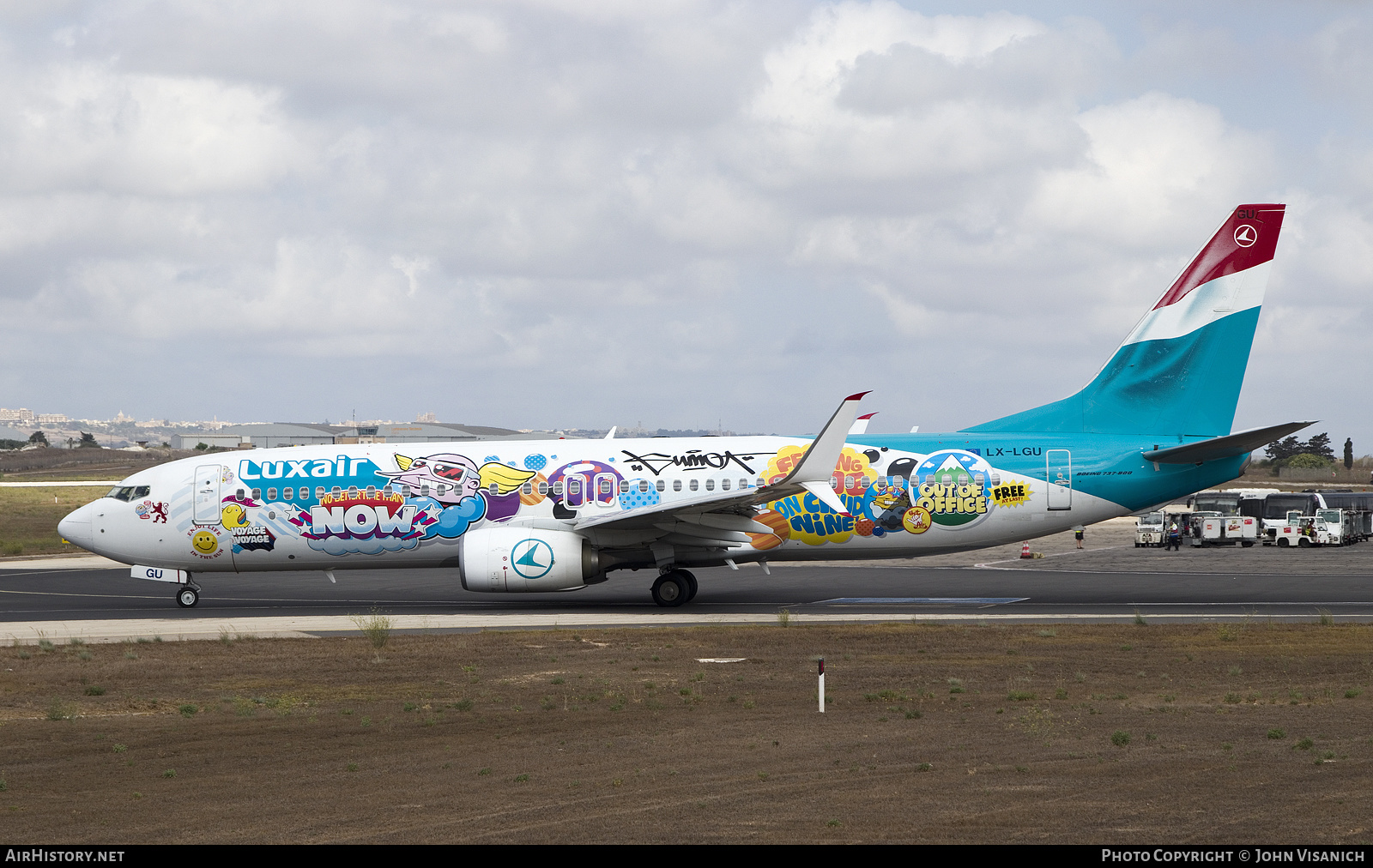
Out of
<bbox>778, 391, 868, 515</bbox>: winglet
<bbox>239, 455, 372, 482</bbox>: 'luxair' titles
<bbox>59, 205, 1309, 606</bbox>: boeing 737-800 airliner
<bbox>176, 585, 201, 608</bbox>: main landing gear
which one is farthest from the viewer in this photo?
<bbox>176, 585, 201, 608</bbox>: main landing gear

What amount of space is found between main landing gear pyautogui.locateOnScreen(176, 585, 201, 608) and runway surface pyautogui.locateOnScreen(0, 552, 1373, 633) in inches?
12.6

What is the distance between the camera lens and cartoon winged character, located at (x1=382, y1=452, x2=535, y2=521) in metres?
28.9

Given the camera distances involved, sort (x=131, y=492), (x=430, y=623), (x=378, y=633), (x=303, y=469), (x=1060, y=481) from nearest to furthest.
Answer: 1. (x=378, y=633)
2. (x=430, y=623)
3. (x=1060, y=481)
4. (x=303, y=469)
5. (x=131, y=492)

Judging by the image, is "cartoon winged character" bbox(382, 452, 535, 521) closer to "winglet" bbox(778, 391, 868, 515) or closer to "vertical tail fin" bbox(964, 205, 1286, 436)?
"winglet" bbox(778, 391, 868, 515)

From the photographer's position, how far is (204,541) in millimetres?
29484

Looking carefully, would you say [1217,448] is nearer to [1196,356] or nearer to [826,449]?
[1196,356]

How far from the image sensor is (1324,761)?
38.9 ft

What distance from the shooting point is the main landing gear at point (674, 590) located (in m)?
28.8

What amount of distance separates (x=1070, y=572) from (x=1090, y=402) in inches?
410

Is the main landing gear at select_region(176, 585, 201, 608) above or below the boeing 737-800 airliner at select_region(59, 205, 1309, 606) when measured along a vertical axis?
below

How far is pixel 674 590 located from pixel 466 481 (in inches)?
218

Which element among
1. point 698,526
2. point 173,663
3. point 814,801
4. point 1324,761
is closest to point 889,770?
point 814,801
